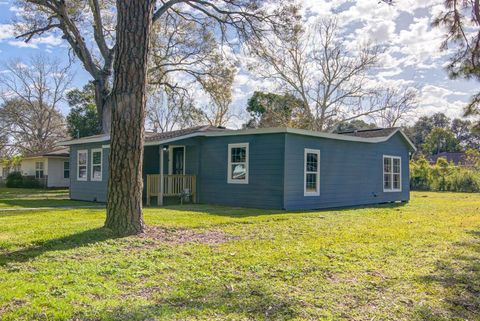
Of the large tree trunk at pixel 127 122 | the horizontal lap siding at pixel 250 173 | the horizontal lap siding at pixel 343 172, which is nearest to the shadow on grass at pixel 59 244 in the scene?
the large tree trunk at pixel 127 122

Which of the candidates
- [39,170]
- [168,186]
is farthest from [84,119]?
[168,186]

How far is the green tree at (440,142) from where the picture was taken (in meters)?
49.1

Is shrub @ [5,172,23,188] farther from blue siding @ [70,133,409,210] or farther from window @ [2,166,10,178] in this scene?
blue siding @ [70,133,409,210]

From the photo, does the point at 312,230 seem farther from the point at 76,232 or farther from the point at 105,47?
the point at 105,47

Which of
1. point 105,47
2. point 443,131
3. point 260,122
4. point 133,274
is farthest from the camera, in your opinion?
point 443,131

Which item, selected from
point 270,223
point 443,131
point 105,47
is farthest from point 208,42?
point 443,131

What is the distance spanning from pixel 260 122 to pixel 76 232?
3001cm

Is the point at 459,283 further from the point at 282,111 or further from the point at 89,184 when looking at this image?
the point at 282,111

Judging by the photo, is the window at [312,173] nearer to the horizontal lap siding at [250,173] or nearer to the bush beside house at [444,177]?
the horizontal lap siding at [250,173]

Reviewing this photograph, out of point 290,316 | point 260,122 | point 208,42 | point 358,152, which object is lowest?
point 290,316

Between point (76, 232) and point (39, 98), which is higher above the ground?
point (39, 98)

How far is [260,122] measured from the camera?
1420 inches

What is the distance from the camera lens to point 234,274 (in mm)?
4703

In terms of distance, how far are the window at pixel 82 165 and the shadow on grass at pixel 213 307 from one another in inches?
568
